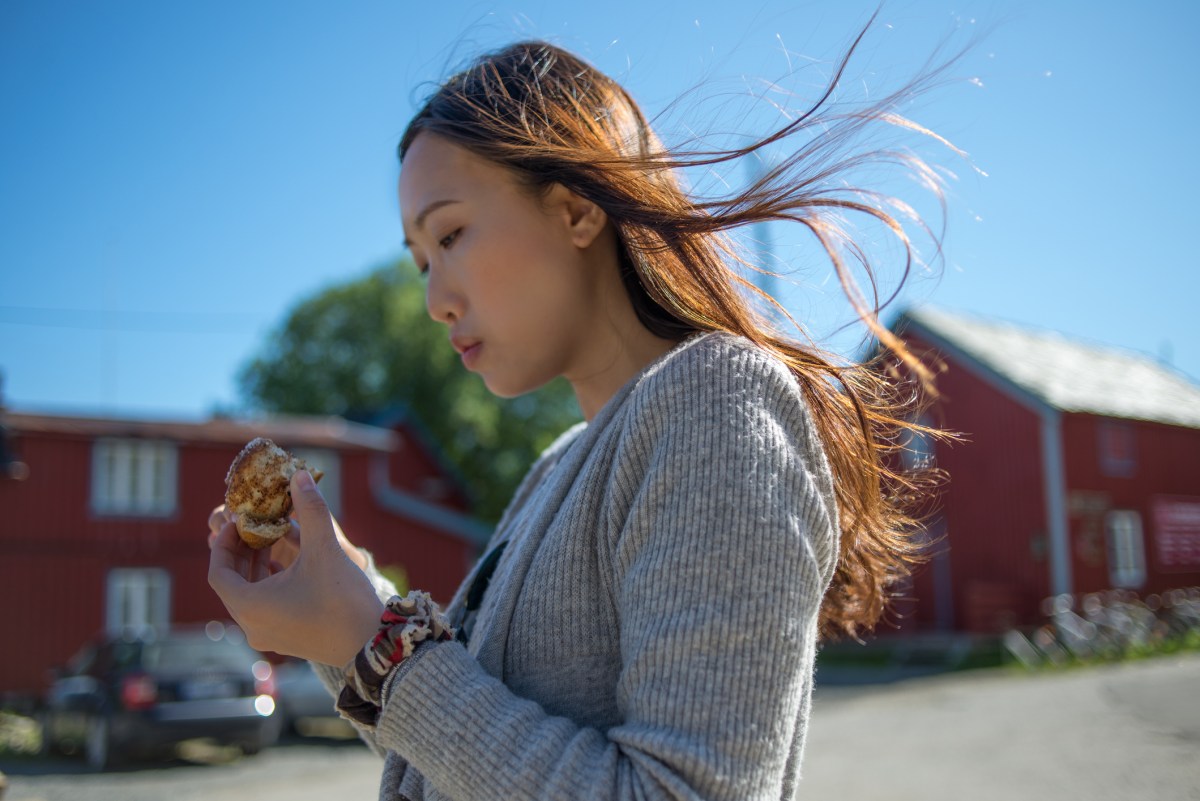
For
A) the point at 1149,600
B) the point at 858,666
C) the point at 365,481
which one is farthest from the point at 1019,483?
the point at 365,481

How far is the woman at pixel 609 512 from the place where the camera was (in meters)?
1.07

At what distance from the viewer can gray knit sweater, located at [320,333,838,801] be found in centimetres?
105

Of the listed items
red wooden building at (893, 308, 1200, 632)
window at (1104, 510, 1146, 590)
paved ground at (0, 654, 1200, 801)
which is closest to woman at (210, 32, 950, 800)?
paved ground at (0, 654, 1200, 801)

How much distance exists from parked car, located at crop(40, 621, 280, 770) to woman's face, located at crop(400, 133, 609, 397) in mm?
11798

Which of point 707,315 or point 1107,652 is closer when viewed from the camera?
point 707,315

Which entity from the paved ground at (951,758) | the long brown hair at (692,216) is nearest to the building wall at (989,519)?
the paved ground at (951,758)

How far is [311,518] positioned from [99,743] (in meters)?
12.9

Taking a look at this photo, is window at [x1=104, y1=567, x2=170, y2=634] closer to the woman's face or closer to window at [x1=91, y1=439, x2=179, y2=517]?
window at [x1=91, y1=439, x2=179, y2=517]

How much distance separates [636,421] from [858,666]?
2098 cm

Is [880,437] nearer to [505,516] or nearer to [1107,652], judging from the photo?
[505,516]

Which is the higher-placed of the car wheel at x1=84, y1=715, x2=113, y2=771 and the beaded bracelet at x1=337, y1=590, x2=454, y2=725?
the beaded bracelet at x1=337, y1=590, x2=454, y2=725

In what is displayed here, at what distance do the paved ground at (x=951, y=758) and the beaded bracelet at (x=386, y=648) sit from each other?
6.87m

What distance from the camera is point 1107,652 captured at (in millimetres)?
18344

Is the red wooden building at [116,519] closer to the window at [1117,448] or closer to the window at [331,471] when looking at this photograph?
the window at [331,471]
